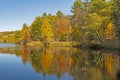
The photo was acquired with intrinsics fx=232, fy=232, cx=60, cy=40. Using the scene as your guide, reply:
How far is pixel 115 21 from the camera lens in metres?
50.8

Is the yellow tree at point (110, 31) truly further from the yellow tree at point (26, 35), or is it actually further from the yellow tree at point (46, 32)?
the yellow tree at point (26, 35)

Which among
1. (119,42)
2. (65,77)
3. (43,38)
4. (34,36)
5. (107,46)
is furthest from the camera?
(34,36)

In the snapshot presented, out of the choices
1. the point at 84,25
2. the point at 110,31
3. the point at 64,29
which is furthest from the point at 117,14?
the point at 64,29

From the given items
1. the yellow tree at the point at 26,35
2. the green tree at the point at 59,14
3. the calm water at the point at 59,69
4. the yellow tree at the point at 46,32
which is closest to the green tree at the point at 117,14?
the calm water at the point at 59,69

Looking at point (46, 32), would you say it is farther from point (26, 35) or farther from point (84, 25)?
point (26, 35)

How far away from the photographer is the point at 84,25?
2704 inches

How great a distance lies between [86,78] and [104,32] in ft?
138

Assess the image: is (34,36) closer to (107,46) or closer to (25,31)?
(25,31)

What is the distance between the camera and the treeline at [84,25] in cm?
5497

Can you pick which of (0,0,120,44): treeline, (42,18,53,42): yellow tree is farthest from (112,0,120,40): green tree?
(42,18,53,42): yellow tree

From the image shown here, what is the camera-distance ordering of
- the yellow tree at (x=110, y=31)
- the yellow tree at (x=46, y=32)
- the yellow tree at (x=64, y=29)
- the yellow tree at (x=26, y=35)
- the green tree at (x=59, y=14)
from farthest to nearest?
1. the green tree at (x=59, y=14)
2. the yellow tree at (x=26, y=35)
3. the yellow tree at (x=46, y=32)
4. the yellow tree at (x=64, y=29)
5. the yellow tree at (x=110, y=31)

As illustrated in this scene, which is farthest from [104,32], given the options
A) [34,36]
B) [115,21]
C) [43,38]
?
[34,36]

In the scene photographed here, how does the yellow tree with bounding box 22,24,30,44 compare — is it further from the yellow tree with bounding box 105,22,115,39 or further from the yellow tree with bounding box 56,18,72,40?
the yellow tree with bounding box 105,22,115,39

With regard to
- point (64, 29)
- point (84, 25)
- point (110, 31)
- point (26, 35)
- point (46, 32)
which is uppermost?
point (84, 25)
